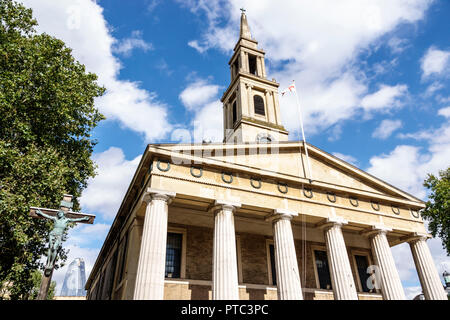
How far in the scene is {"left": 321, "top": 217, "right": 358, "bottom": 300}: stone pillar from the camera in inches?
656

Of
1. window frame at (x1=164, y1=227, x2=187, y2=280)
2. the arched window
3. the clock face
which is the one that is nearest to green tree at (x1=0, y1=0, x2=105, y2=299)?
window frame at (x1=164, y1=227, x2=187, y2=280)

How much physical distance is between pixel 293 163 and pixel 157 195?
9.09 meters

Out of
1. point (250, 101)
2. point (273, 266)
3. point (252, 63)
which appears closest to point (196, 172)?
point (273, 266)

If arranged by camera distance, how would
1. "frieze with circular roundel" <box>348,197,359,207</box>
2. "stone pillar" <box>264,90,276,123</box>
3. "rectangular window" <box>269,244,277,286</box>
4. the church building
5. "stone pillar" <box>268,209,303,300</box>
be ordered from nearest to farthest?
the church building → "stone pillar" <box>268,209,303,300</box> → "rectangular window" <box>269,244,277,286</box> → "frieze with circular roundel" <box>348,197,359,207</box> → "stone pillar" <box>264,90,276,123</box>

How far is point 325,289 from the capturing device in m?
20.5

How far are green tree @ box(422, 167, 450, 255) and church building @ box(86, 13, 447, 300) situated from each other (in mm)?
6448

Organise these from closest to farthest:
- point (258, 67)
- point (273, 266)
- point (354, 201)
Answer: point (354, 201), point (273, 266), point (258, 67)

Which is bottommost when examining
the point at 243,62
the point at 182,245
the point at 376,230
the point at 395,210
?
the point at 182,245

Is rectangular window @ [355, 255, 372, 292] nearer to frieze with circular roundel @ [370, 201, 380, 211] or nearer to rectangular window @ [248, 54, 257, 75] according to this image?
frieze with circular roundel @ [370, 201, 380, 211]

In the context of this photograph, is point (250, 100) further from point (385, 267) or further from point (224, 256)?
point (224, 256)

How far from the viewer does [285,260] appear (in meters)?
15.9
